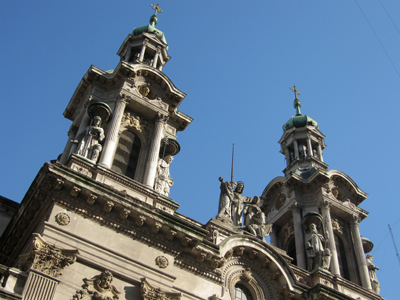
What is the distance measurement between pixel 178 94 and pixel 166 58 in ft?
16.5

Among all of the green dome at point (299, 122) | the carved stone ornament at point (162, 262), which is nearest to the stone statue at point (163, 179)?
the carved stone ornament at point (162, 262)

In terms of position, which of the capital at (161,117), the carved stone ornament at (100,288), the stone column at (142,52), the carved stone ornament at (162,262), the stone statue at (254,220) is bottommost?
the carved stone ornament at (100,288)

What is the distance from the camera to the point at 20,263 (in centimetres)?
1602

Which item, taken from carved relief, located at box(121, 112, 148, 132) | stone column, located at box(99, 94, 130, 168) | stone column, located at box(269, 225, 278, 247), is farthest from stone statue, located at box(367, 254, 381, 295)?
stone column, located at box(99, 94, 130, 168)

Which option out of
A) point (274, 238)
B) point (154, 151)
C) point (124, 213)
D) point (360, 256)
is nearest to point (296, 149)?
point (274, 238)

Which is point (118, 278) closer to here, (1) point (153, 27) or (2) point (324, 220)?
(2) point (324, 220)

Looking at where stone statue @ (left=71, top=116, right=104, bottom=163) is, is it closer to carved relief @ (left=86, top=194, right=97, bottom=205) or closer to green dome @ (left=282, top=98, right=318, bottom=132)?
carved relief @ (left=86, top=194, right=97, bottom=205)

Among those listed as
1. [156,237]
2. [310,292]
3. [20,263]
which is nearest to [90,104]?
[156,237]

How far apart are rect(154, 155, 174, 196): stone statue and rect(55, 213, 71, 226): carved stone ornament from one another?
15.3 ft

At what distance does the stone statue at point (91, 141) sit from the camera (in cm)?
2056

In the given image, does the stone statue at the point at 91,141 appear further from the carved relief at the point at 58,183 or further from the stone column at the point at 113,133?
the carved relief at the point at 58,183

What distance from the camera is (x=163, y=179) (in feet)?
71.2

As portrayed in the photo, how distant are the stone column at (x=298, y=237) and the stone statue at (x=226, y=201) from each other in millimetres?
5436

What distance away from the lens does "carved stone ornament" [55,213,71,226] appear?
17.0 m
